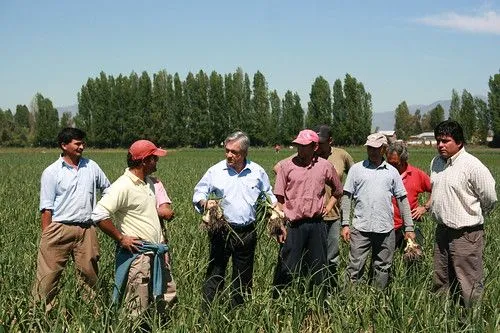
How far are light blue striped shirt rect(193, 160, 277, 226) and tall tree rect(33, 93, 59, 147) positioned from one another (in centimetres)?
6830

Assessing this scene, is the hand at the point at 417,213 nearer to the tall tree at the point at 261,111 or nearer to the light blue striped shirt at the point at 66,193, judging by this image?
the light blue striped shirt at the point at 66,193

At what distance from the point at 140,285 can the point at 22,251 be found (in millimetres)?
2631

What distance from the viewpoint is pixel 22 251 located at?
242 inches

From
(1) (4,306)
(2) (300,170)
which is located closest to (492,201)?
(2) (300,170)

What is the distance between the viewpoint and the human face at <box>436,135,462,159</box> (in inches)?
179

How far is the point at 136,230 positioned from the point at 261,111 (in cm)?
6511

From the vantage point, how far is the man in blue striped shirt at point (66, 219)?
487 centimetres

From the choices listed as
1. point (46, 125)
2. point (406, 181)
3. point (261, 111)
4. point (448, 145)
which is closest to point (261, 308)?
point (448, 145)

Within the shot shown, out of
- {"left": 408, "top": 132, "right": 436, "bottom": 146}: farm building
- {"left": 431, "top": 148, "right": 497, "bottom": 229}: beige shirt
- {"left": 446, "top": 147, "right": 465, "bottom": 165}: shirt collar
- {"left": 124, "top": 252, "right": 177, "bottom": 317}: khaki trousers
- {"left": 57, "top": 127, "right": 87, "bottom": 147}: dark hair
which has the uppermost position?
{"left": 57, "top": 127, "right": 87, "bottom": 147}: dark hair

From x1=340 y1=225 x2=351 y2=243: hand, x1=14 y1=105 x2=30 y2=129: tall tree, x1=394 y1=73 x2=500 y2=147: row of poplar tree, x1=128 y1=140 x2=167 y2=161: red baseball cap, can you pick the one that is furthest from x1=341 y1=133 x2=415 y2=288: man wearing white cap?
x1=14 y1=105 x2=30 y2=129: tall tree

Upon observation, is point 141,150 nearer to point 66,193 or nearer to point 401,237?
point 66,193

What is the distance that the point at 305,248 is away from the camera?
5137 mm

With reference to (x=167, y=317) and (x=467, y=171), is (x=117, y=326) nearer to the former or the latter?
(x=167, y=317)

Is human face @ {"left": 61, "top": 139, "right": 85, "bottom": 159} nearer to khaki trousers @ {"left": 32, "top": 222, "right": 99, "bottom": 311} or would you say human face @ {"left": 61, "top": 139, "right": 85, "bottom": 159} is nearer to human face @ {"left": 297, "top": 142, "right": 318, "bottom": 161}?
khaki trousers @ {"left": 32, "top": 222, "right": 99, "bottom": 311}
